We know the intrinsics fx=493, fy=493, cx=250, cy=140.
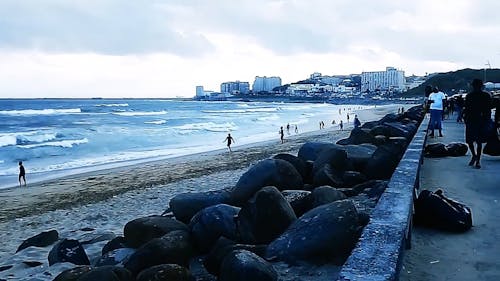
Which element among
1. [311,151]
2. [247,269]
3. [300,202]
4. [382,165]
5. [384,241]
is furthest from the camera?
[311,151]

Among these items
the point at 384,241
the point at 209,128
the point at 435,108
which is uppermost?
the point at 435,108

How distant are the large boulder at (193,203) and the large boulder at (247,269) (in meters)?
2.49

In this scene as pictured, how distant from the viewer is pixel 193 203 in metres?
6.53

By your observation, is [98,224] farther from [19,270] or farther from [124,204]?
[19,270]

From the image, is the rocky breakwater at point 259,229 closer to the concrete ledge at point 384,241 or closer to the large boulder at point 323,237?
the large boulder at point 323,237

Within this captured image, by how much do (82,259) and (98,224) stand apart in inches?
171

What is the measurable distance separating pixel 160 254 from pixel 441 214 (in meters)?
2.60

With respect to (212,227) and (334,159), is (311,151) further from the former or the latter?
(212,227)

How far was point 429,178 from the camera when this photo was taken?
6.75 meters

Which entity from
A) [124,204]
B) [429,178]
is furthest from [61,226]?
[429,178]

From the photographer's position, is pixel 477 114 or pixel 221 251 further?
pixel 477 114

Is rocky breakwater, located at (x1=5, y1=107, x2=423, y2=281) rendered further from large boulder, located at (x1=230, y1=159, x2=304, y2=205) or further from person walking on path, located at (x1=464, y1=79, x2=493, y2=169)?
person walking on path, located at (x1=464, y1=79, x2=493, y2=169)

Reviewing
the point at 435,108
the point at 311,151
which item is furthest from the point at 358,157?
the point at 435,108

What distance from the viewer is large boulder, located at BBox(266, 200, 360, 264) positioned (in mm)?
3900
